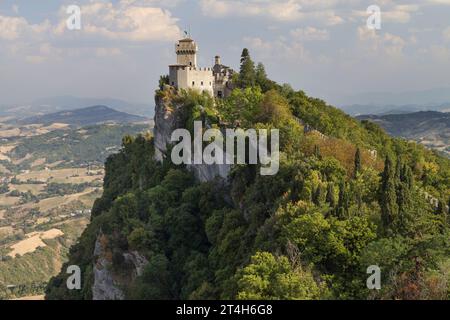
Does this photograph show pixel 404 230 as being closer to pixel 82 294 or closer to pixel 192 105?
pixel 192 105

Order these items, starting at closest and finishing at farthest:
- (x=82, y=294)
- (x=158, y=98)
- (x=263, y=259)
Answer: (x=263, y=259) < (x=82, y=294) < (x=158, y=98)

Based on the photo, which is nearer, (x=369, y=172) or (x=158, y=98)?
(x=369, y=172)

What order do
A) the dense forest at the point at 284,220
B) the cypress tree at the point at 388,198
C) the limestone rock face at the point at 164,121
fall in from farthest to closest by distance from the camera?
the limestone rock face at the point at 164,121 → the cypress tree at the point at 388,198 → the dense forest at the point at 284,220

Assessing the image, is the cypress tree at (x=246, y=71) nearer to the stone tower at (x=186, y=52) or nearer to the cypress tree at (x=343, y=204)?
the stone tower at (x=186, y=52)

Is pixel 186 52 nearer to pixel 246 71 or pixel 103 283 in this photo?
pixel 246 71

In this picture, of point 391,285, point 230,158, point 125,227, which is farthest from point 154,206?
point 391,285

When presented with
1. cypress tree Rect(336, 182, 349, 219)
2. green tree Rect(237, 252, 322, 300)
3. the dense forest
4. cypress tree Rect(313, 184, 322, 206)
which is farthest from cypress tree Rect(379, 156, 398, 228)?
green tree Rect(237, 252, 322, 300)

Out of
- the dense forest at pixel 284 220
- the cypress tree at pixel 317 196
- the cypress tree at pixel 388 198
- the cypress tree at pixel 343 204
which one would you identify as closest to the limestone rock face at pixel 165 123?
the dense forest at pixel 284 220

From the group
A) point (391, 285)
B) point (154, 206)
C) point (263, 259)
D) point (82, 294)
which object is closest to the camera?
point (391, 285)
